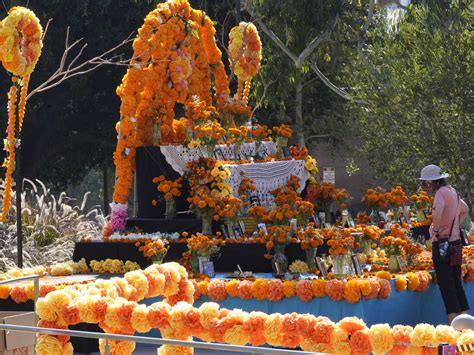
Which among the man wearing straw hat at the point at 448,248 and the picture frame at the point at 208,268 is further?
the picture frame at the point at 208,268

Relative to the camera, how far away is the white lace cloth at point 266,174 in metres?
14.8

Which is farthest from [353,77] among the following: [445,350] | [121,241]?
[445,350]

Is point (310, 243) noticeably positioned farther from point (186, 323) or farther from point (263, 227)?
point (186, 323)

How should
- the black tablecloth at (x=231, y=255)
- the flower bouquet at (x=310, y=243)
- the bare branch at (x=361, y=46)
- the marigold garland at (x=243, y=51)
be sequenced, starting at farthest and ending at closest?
the bare branch at (x=361, y=46) < the marigold garland at (x=243, y=51) < the black tablecloth at (x=231, y=255) < the flower bouquet at (x=310, y=243)

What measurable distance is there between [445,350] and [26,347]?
13.2 ft

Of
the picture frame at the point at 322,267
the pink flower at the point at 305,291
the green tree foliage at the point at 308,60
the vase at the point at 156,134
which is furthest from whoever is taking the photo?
the green tree foliage at the point at 308,60

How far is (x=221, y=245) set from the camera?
12688 mm

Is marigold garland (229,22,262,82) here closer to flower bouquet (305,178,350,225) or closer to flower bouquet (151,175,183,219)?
flower bouquet (305,178,350,225)

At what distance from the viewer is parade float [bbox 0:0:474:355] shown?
21.3ft

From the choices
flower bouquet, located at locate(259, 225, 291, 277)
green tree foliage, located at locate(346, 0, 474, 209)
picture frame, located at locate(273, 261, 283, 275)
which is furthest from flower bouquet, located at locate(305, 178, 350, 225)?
green tree foliage, located at locate(346, 0, 474, 209)

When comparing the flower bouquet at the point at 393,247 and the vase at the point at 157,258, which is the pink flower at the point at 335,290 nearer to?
the flower bouquet at the point at 393,247

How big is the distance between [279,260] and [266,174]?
119 inches

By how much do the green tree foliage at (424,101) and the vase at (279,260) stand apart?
841 cm

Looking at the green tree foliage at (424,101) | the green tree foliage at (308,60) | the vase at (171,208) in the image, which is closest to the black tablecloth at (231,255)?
the vase at (171,208)
